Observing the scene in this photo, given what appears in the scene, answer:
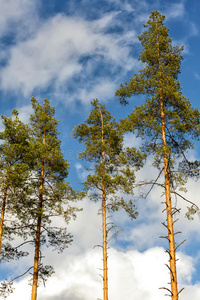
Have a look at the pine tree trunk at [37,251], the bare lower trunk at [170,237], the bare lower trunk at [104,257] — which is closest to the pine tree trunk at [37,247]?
Result: the pine tree trunk at [37,251]

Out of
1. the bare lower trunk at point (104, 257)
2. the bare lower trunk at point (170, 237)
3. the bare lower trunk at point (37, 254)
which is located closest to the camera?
the bare lower trunk at point (170, 237)

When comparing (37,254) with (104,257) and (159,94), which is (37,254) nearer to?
(104,257)

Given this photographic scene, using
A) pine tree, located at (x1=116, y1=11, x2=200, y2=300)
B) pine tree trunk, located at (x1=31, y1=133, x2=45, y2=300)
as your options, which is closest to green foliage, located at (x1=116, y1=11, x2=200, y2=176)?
pine tree, located at (x1=116, y1=11, x2=200, y2=300)

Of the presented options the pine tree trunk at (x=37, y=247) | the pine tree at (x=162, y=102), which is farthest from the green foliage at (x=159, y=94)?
the pine tree trunk at (x=37, y=247)

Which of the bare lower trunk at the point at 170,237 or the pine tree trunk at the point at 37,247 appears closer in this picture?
the bare lower trunk at the point at 170,237

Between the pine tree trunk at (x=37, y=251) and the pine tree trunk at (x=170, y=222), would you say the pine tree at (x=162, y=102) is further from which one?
the pine tree trunk at (x=37, y=251)

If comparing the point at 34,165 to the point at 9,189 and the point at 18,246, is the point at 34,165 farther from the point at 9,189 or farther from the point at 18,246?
the point at 18,246

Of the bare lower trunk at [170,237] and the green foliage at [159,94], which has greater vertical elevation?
the green foliage at [159,94]

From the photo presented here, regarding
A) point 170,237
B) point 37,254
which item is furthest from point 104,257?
point 170,237

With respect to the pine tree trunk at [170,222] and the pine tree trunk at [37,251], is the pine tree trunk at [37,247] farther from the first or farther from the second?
the pine tree trunk at [170,222]

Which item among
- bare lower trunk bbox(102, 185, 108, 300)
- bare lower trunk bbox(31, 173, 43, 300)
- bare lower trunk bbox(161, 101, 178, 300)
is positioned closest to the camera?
bare lower trunk bbox(161, 101, 178, 300)

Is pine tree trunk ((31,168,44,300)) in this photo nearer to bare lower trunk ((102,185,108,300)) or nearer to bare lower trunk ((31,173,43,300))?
bare lower trunk ((31,173,43,300))

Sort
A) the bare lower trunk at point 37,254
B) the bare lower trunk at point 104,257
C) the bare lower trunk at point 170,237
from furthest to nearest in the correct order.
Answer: the bare lower trunk at point 37,254
the bare lower trunk at point 104,257
the bare lower trunk at point 170,237

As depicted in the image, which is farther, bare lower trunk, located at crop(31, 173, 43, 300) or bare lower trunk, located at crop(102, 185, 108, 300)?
bare lower trunk, located at crop(31, 173, 43, 300)
